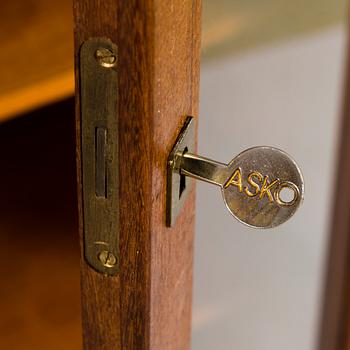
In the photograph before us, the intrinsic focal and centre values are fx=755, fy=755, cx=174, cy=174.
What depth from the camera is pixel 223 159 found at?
1.71ft

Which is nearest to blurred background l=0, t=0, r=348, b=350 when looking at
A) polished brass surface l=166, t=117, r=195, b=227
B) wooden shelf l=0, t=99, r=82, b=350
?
wooden shelf l=0, t=99, r=82, b=350

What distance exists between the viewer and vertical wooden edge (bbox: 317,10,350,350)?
38.0 inches

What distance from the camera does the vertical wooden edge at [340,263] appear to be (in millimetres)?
966

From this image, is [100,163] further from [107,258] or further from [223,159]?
[223,159]

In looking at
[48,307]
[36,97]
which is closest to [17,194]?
[48,307]

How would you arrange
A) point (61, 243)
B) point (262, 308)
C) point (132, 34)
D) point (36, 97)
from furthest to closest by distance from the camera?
point (61, 243)
point (262, 308)
point (36, 97)
point (132, 34)

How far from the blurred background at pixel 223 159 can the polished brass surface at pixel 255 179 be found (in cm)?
12

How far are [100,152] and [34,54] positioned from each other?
1.35 feet

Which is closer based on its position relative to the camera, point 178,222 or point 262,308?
point 178,222

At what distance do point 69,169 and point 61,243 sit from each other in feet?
0.39

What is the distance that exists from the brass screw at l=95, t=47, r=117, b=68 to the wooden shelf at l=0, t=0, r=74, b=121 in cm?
33

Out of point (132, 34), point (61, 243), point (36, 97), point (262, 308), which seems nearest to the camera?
point (132, 34)

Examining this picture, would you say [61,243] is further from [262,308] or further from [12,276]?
[262,308]

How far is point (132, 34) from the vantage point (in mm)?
341
